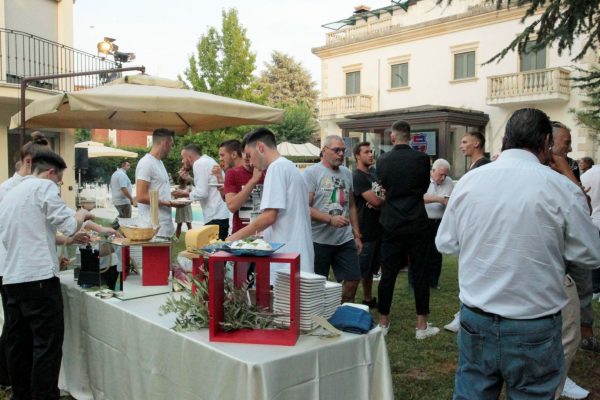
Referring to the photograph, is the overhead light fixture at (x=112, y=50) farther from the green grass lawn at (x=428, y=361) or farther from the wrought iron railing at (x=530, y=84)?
the wrought iron railing at (x=530, y=84)

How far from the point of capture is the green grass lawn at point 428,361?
376 centimetres

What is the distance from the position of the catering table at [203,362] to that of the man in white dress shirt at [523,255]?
1.85ft

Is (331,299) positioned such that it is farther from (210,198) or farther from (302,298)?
(210,198)

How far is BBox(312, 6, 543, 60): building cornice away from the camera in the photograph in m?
21.4

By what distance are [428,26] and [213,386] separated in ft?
77.6

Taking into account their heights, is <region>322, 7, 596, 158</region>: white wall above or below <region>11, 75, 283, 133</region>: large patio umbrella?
above

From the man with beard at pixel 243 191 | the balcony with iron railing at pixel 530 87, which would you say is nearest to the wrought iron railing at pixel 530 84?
the balcony with iron railing at pixel 530 87

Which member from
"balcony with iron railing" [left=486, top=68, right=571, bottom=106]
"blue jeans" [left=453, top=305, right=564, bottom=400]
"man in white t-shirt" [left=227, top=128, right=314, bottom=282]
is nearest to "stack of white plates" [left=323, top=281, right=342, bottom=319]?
"man in white t-shirt" [left=227, top=128, right=314, bottom=282]

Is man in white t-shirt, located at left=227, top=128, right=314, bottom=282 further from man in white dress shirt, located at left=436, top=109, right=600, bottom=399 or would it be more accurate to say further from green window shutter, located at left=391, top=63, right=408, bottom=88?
green window shutter, located at left=391, top=63, right=408, bottom=88

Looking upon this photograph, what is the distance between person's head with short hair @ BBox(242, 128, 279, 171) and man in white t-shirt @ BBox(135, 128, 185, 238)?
1892mm

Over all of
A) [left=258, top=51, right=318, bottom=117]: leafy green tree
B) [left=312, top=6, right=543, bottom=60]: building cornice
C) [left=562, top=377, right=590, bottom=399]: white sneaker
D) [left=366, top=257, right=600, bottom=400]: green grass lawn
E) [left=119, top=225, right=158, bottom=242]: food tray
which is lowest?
[left=366, top=257, right=600, bottom=400]: green grass lawn

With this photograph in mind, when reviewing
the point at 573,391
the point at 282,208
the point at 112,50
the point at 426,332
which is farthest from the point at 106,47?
the point at 573,391

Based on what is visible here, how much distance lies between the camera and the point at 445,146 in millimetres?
19234

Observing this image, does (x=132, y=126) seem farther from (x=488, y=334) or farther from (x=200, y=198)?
(x=488, y=334)
